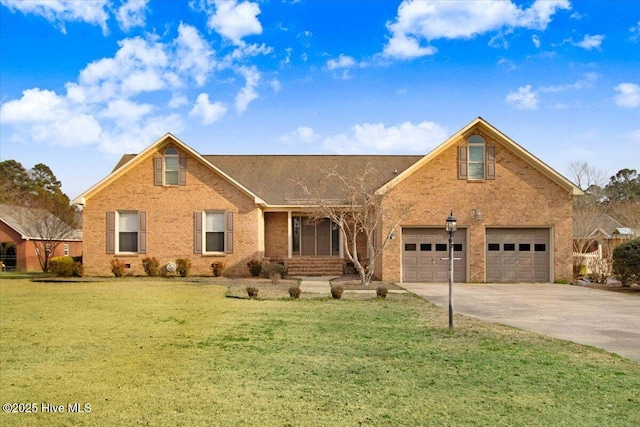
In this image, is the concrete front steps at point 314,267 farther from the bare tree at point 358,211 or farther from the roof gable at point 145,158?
the roof gable at point 145,158

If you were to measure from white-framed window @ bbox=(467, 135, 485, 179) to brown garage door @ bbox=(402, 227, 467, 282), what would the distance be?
2.48 meters

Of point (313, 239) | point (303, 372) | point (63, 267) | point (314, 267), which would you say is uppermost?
point (313, 239)

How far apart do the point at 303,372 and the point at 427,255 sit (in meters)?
16.2

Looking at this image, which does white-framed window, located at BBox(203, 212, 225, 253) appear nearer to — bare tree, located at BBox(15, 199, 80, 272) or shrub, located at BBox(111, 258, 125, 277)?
shrub, located at BBox(111, 258, 125, 277)

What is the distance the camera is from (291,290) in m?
16.2

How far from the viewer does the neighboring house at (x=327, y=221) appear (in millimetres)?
22766

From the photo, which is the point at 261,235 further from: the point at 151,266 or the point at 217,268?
the point at 151,266

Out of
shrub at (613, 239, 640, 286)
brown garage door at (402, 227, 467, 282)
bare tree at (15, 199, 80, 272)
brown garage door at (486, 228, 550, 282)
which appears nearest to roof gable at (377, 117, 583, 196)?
brown garage door at (486, 228, 550, 282)

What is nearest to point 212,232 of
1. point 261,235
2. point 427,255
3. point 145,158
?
point 261,235

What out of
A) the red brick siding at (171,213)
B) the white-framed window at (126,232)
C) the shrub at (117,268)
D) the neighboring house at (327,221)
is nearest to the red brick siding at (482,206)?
the neighboring house at (327,221)

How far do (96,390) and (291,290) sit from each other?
9.87m

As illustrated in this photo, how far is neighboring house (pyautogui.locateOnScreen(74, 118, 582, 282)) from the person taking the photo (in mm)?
22766

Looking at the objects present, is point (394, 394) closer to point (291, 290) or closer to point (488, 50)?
point (291, 290)

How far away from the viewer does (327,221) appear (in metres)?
28.0
